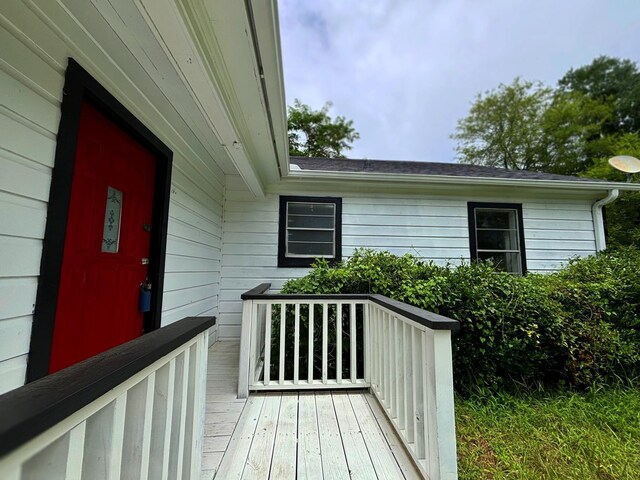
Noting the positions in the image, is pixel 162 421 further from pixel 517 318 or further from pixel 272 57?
pixel 517 318

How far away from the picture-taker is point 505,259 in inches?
179

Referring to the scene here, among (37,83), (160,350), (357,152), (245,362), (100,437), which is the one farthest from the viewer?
(357,152)

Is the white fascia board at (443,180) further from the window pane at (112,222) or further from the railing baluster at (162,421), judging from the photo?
the railing baluster at (162,421)

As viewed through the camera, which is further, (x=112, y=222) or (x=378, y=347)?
(x=378, y=347)

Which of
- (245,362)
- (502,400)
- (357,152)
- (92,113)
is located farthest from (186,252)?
(357,152)

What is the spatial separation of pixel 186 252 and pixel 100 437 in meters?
2.39

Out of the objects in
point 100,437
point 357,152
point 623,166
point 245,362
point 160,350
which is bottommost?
point 245,362

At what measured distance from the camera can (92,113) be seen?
1.66 metres

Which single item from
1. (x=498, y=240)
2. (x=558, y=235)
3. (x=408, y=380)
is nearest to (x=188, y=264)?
(x=408, y=380)

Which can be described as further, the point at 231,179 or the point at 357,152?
the point at 357,152

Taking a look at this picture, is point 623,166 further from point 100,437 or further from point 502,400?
point 100,437

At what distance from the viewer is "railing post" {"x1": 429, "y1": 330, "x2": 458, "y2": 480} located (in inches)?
50.7

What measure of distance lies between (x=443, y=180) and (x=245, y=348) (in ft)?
11.6

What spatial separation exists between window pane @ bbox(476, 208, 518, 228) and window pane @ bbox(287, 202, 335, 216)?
7.96 feet
